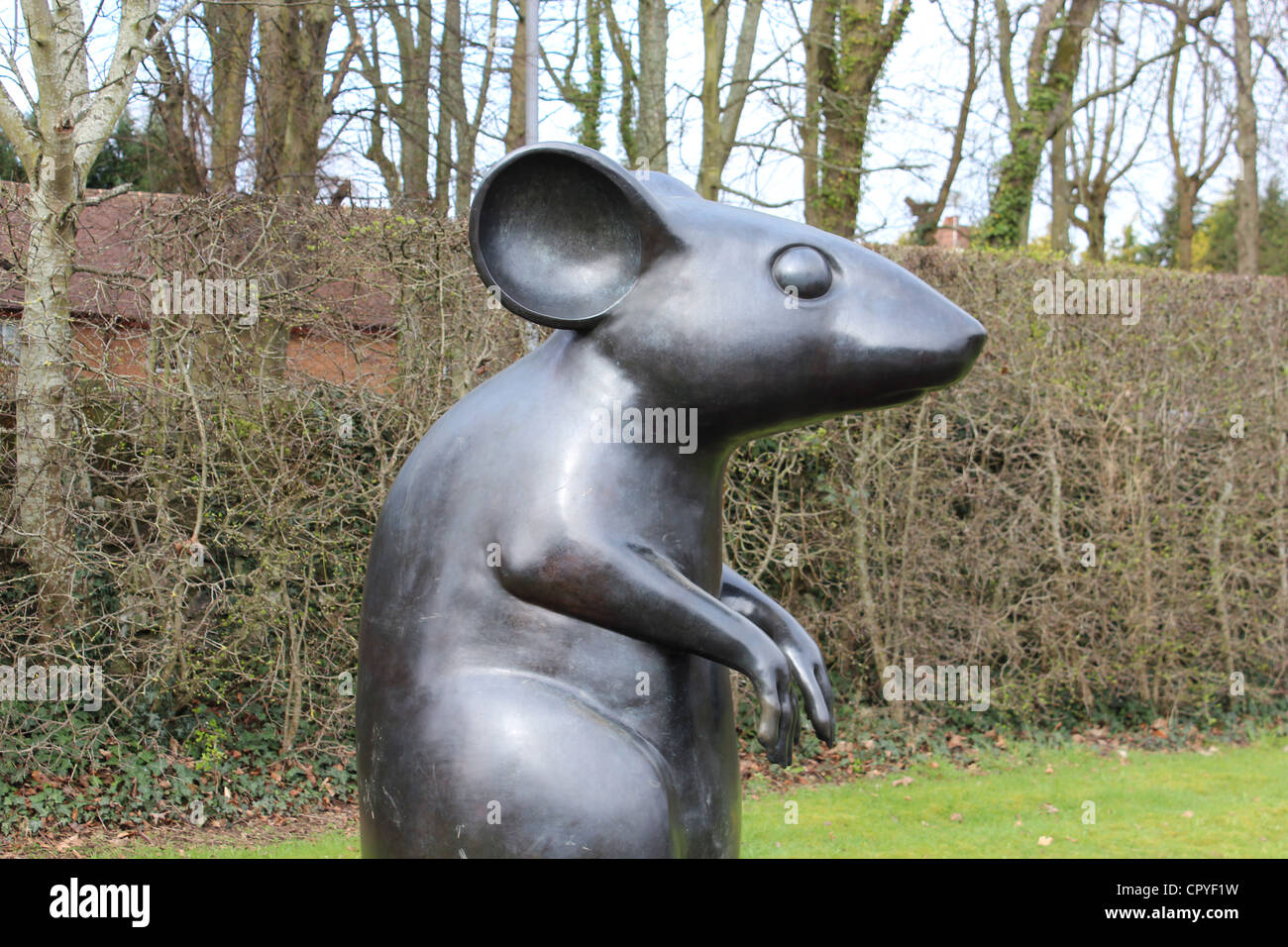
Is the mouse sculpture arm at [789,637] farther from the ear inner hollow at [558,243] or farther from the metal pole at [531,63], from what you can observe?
the metal pole at [531,63]

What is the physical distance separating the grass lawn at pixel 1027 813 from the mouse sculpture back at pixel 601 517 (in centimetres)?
412

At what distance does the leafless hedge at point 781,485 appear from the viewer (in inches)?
269

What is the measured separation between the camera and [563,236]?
2504mm

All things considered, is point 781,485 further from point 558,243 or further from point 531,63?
point 558,243

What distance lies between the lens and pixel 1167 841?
6938 mm

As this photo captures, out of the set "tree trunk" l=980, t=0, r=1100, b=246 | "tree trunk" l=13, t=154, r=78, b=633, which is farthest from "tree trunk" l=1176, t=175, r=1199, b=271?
"tree trunk" l=13, t=154, r=78, b=633

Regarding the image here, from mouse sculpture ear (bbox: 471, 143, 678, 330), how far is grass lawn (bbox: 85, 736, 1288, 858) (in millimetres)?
4513

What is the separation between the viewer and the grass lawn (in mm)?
6660

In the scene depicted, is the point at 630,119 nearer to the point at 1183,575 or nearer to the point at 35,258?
the point at 1183,575

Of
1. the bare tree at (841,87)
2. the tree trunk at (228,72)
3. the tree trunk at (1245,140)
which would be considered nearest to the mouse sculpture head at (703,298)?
the tree trunk at (228,72)

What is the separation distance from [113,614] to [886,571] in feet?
17.1

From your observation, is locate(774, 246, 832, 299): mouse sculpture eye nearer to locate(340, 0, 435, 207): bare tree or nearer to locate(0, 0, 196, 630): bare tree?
locate(0, 0, 196, 630): bare tree
